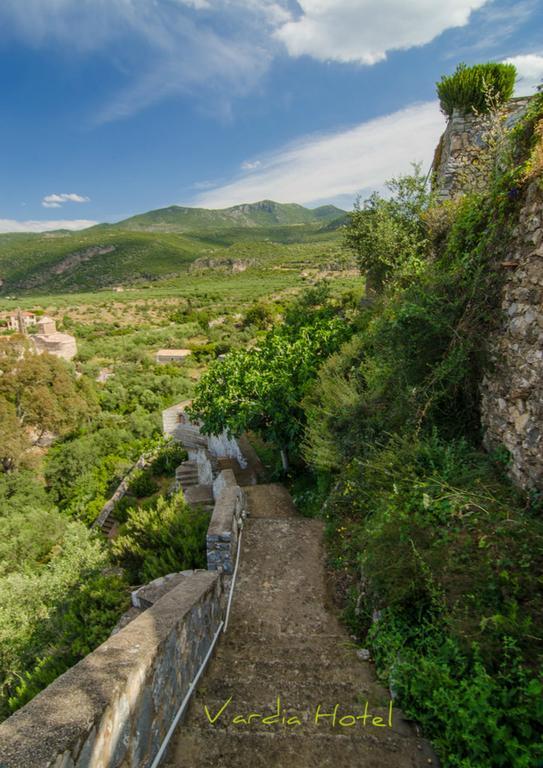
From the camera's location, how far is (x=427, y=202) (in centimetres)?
1026

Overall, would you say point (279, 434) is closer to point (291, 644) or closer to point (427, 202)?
point (291, 644)

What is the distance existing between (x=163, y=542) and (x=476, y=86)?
1094 centimetres

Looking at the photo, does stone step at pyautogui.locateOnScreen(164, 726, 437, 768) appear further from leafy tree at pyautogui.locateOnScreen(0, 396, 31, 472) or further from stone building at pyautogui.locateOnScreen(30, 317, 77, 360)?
stone building at pyautogui.locateOnScreen(30, 317, 77, 360)

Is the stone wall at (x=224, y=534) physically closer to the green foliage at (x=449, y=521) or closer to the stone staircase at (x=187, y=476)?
the green foliage at (x=449, y=521)

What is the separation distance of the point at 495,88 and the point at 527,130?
530 cm

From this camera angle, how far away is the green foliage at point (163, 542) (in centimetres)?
589

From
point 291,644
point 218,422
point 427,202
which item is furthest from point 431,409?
point 427,202

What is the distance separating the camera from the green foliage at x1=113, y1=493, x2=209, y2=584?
5891mm

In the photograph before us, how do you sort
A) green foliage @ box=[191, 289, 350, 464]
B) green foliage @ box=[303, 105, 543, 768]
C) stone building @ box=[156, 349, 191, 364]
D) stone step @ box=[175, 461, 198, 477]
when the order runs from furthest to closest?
1. stone building @ box=[156, 349, 191, 364]
2. stone step @ box=[175, 461, 198, 477]
3. green foliage @ box=[191, 289, 350, 464]
4. green foliage @ box=[303, 105, 543, 768]

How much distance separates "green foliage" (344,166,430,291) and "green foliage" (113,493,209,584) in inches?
281

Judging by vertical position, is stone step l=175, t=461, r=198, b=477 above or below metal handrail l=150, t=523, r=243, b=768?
below

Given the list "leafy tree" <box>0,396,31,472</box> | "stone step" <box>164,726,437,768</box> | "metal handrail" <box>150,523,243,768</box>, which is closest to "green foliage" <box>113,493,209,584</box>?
"metal handrail" <box>150,523,243,768</box>

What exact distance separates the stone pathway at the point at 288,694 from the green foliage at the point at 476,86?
976 centimetres

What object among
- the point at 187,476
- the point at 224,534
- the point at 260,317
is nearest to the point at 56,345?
the point at 260,317
